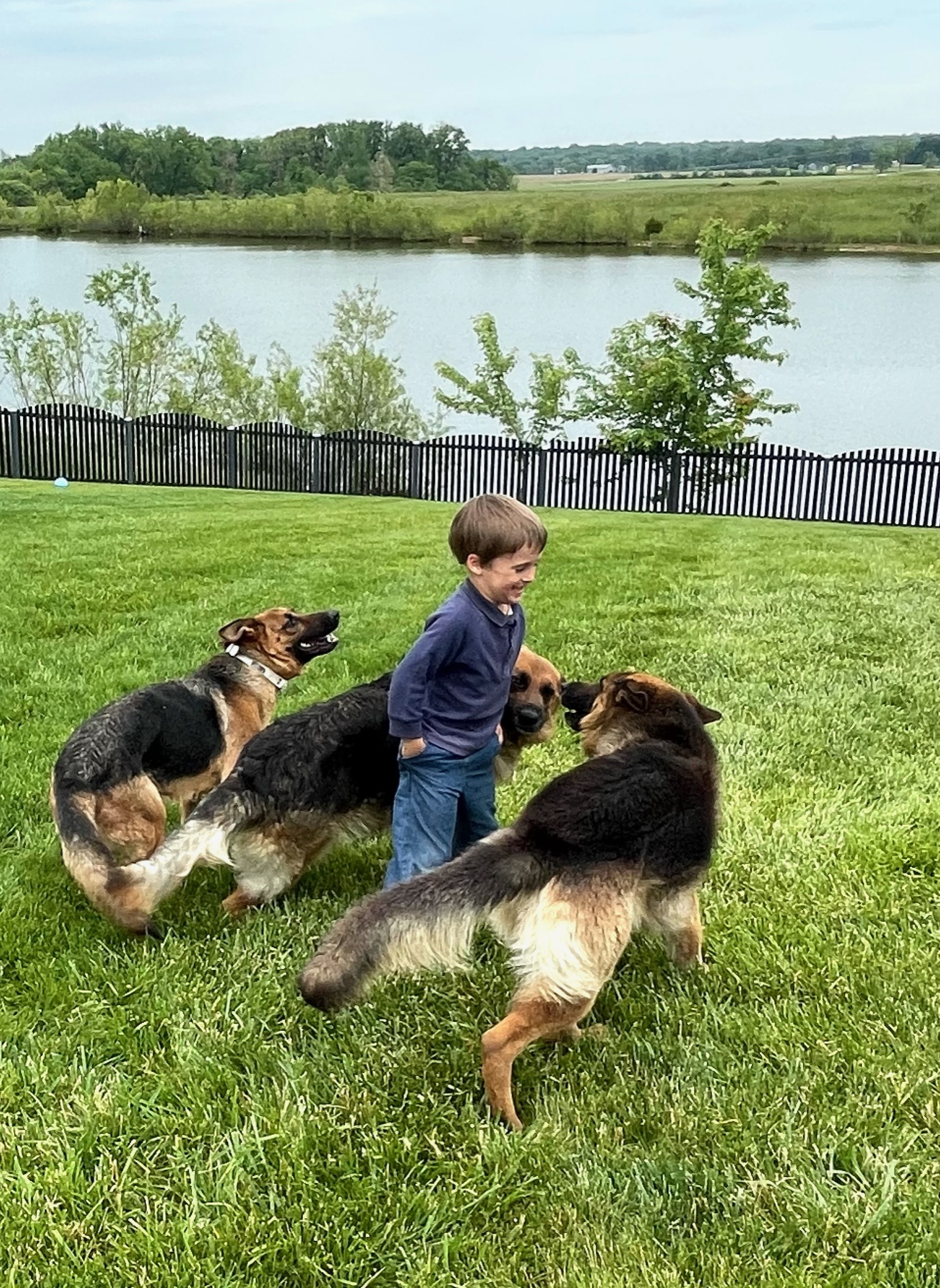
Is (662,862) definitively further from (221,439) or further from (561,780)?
(221,439)

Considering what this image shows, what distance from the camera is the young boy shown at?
337 centimetres

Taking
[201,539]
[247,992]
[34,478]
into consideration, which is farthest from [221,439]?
[247,992]

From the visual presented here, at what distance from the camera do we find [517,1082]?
2939 mm

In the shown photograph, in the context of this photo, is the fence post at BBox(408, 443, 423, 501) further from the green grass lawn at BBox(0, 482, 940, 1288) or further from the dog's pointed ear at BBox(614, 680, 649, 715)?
the dog's pointed ear at BBox(614, 680, 649, 715)

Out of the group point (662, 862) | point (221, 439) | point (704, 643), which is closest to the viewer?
point (662, 862)

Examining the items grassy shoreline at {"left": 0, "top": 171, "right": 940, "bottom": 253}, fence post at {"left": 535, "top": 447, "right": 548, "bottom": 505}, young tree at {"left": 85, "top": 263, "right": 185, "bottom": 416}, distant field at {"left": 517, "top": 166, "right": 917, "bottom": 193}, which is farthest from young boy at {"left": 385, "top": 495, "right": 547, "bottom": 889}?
distant field at {"left": 517, "top": 166, "right": 917, "bottom": 193}

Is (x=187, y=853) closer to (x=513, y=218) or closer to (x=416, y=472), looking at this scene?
(x=416, y=472)

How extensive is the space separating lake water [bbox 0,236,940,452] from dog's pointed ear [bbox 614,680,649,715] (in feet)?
85.9

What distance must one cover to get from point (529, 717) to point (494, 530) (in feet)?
2.94

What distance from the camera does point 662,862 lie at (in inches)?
117

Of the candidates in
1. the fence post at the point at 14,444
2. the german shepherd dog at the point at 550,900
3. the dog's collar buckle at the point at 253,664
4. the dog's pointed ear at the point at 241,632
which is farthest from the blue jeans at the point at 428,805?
the fence post at the point at 14,444

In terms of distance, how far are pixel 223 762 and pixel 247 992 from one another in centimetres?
133

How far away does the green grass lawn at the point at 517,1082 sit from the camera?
2342mm

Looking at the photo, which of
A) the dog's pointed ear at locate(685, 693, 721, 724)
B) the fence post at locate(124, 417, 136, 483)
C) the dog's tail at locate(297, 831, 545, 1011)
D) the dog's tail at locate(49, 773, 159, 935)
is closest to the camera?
the dog's tail at locate(297, 831, 545, 1011)
